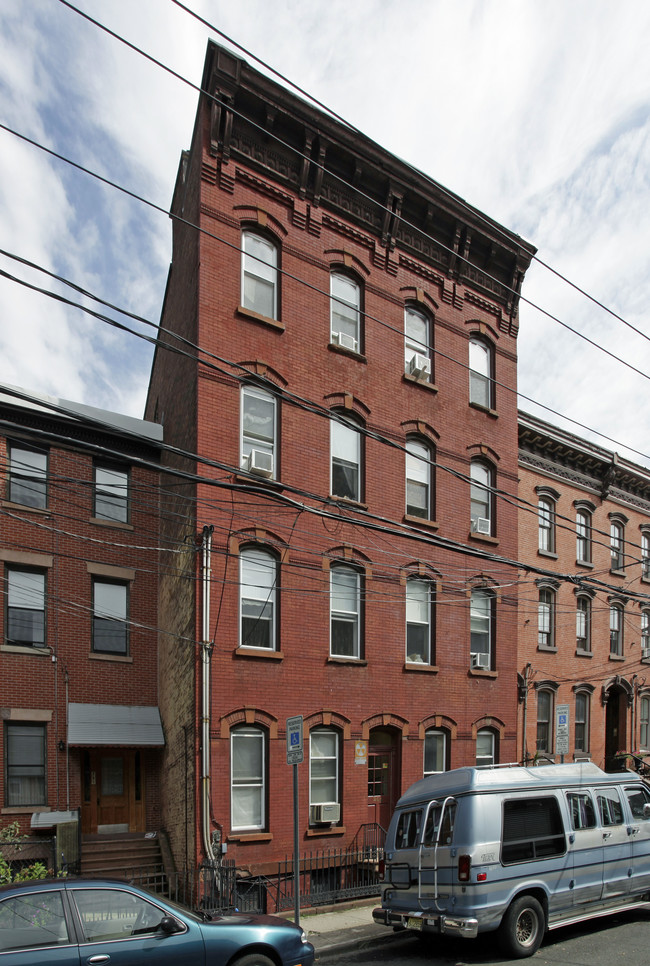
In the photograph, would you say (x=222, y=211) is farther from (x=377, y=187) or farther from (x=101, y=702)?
(x=101, y=702)

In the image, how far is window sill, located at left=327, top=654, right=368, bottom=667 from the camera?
1672cm

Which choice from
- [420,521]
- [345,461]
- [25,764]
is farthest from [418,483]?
[25,764]

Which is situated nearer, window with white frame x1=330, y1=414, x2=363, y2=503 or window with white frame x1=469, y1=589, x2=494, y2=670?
window with white frame x1=330, y1=414, x2=363, y2=503

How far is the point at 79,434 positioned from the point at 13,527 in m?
2.64

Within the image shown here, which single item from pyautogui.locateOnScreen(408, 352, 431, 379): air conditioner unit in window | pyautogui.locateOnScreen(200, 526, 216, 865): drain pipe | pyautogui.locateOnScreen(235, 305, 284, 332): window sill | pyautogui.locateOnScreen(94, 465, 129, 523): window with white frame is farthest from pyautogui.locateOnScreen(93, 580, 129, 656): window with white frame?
pyautogui.locateOnScreen(408, 352, 431, 379): air conditioner unit in window

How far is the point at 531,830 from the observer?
11.0 metres

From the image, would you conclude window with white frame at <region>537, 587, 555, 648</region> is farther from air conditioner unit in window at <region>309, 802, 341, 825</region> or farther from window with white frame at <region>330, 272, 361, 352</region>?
window with white frame at <region>330, 272, 361, 352</region>

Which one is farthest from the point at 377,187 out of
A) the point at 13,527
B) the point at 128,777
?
the point at 128,777

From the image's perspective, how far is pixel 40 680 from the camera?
16859mm

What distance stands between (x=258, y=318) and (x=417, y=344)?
4710 mm

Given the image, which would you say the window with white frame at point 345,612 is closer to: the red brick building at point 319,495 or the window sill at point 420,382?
the red brick building at point 319,495

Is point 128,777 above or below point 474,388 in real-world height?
below

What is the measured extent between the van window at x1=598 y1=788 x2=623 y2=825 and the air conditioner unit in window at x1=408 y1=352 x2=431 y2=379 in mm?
10295

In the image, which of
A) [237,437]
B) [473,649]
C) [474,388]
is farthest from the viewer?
[474,388]
